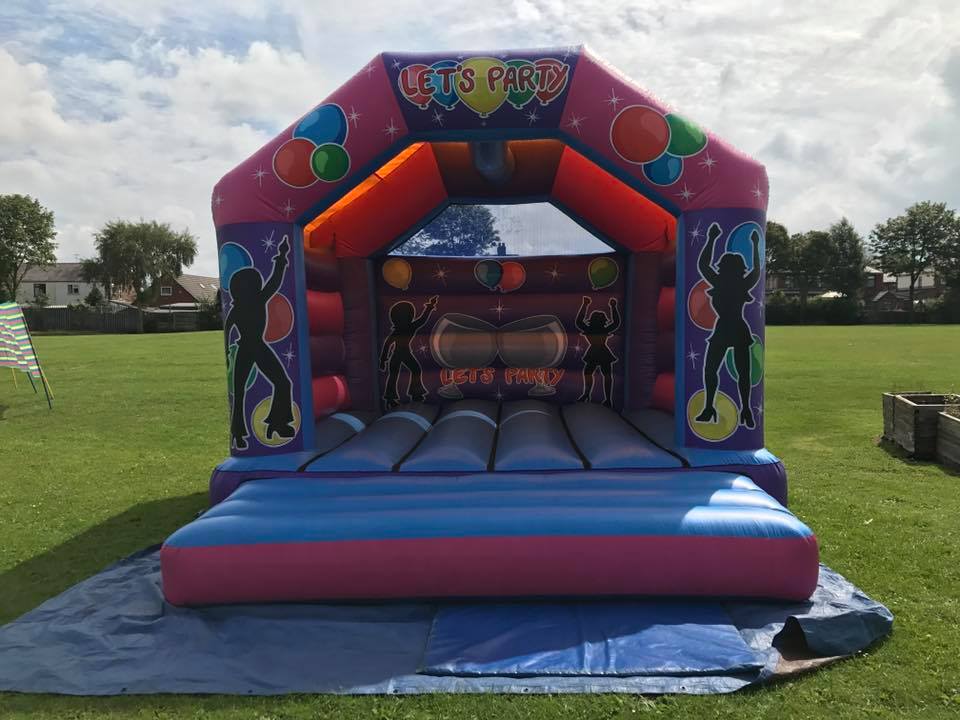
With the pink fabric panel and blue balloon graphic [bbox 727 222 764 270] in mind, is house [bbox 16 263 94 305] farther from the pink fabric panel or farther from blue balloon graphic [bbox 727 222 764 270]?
blue balloon graphic [bbox 727 222 764 270]

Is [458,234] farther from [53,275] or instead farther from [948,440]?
[53,275]

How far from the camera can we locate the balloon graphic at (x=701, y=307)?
330 centimetres

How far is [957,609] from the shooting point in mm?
2609

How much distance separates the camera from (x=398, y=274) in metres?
4.99

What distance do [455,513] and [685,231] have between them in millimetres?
1700

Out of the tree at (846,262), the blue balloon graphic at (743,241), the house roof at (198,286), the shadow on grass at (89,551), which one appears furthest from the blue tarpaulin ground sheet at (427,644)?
the house roof at (198,286)

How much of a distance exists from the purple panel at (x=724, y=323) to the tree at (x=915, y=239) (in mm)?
37575

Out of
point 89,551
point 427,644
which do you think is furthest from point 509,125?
point 89,551


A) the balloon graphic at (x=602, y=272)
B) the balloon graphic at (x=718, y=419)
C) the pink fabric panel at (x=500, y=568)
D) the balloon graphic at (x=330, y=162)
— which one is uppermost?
the balloon graphic at (x=330, y=162)

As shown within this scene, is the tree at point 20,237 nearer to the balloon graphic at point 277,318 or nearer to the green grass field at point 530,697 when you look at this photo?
the green grass field at point 530,697

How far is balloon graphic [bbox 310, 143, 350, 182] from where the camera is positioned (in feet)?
10.8

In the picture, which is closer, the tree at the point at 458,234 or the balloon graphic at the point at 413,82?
the balloon graphic at the point at 413,82

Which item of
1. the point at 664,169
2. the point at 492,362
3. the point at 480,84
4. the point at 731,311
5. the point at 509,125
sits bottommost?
the point at 492,362

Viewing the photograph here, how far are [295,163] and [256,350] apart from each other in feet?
2.99
